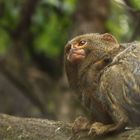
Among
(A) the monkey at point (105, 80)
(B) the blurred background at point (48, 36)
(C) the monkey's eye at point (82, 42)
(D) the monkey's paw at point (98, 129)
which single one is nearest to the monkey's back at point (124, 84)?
(A) the monkey at point (105, 80)

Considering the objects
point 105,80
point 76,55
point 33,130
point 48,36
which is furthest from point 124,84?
point 48,36

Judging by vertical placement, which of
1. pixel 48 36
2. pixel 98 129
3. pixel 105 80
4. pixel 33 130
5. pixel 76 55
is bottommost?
pixel 98 129

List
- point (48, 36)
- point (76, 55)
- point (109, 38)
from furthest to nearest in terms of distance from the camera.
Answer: point (48, 36) < point (109, 38) < point (76, 55)

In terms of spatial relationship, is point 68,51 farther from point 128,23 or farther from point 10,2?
point 128,23

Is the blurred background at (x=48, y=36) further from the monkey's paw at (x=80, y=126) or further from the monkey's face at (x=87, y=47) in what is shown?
the monkey's paw at (x=80, y=126)

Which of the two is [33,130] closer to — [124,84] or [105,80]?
[105,80]

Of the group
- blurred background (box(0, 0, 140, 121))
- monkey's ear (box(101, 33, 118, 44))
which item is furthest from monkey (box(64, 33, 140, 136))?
blurred background (box(0, 0, 140, 121))
